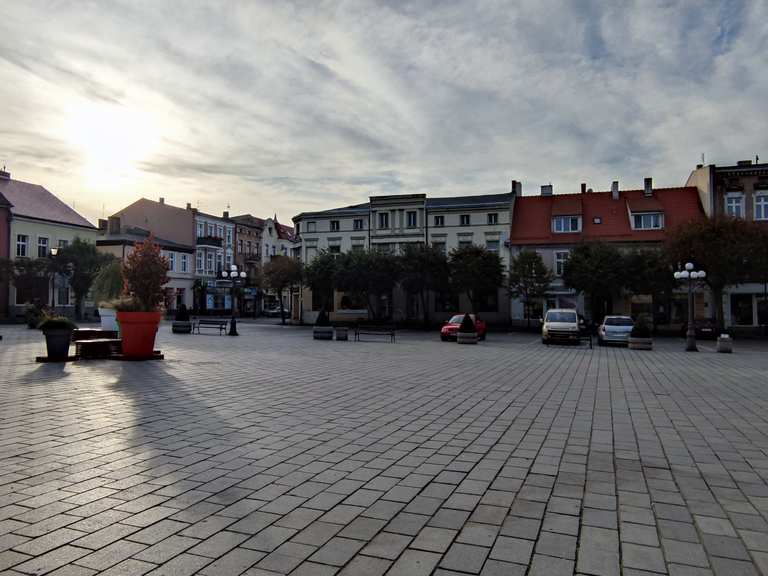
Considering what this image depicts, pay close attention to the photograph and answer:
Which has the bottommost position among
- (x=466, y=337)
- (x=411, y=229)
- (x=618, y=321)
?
(x=466, y=337)

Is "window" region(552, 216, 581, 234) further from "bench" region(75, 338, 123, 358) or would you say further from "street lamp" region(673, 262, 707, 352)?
"bench" region(75, 338, 123, 358)

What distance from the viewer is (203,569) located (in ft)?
11.1

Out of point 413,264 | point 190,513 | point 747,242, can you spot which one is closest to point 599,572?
point 190,513

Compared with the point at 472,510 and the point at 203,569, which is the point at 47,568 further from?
→ the point at 472,510

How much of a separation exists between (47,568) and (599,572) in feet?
11.0

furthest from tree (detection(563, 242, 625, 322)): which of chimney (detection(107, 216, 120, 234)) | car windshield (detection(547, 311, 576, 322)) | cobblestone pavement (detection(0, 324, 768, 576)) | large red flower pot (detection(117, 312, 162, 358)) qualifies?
chimney (detection(107, 216, 120, 234))

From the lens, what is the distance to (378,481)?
5.20 metres

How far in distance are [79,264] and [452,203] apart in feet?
108

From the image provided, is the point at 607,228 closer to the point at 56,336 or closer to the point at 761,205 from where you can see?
the point at 761,205

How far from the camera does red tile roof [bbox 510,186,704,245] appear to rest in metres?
45.0

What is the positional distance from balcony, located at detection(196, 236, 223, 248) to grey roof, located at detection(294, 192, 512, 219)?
58.7ft

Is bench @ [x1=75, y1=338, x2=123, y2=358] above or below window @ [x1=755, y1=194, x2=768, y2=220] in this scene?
below

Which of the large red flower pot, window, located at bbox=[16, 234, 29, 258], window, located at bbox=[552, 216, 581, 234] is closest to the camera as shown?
the large red flower pot

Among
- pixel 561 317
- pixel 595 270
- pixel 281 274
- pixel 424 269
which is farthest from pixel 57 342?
pixel 281 274
